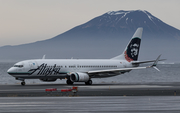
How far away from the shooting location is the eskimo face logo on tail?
6538cm

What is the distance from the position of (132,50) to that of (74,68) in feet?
37.6

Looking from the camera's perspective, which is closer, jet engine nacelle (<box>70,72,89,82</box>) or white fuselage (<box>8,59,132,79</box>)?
white fuselage (<box>8,59,132,79</box>)

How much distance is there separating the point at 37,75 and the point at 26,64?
6.76 feet

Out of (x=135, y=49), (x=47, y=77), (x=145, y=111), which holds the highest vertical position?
(x=135, y=49)

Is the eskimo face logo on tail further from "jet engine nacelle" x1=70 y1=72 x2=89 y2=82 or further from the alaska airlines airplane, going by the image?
"jet engine nacelle" x1=70 y1=72 x2=89 y2=82

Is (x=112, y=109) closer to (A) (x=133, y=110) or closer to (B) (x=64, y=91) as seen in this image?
(A) (x=133, y=110)

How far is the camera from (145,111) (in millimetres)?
21828

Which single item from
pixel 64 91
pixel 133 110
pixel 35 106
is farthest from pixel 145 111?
pixel 64 91

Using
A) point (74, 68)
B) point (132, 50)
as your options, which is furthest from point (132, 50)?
point (74, 68)

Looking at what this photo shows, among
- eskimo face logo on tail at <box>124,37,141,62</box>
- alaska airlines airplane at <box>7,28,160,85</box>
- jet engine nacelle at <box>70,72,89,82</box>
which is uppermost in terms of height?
eskimo face logo on tail at <box>124,37,141,62</box>

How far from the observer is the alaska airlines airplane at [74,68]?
2151 inches

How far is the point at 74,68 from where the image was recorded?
59188 millimetres

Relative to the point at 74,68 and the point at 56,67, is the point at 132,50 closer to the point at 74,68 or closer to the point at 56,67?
the point at 74,68

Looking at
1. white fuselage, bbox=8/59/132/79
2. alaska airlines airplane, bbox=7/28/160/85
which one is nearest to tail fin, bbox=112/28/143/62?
alaska airlines airplane, bbox=7/28/160/85
